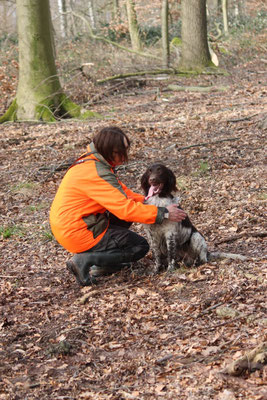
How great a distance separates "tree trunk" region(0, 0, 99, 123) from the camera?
12984mm

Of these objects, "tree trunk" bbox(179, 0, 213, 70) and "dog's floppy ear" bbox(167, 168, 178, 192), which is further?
"tree trunk" bbox(179, 0, 213, 70)

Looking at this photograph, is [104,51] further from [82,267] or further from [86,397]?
[86,397]

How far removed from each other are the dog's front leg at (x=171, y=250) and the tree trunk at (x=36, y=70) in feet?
28.5

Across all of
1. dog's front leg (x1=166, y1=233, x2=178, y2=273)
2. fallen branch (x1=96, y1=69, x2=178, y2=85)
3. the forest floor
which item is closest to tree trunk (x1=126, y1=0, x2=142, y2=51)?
fallen branch (x1=96, y1=69, x2=178, y2=85)

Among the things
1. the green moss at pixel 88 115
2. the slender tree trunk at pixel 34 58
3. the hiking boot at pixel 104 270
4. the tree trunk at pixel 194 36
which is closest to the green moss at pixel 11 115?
the slender tree trunk at pixel 34 58

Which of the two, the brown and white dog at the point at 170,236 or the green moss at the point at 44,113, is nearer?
the brown and white dog at the point at 170,236

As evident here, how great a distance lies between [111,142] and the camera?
5.13 m

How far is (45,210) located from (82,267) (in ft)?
10.1

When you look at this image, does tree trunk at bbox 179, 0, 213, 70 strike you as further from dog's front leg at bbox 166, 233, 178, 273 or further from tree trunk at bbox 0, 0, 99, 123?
dog's front leg at bbox 166, 233, 178, 273

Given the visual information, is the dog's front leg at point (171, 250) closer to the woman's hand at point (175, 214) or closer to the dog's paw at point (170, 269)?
the dog's paw at point (170, 269)

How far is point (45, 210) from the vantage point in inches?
331

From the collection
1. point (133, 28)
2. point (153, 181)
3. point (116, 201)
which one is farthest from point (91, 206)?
point (133, 28)

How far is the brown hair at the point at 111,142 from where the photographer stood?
5129 millimetres

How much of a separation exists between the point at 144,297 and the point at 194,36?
16301 millimetres
